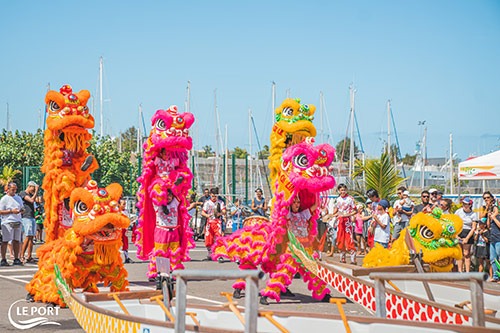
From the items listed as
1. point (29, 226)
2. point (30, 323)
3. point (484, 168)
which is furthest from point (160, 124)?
point (484, 168)

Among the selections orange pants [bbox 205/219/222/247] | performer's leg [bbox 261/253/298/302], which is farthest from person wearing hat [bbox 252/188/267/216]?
performer's leg [bbox 261/253/298/302]

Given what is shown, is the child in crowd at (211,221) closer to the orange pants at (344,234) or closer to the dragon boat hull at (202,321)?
the orange pants at (344,234)

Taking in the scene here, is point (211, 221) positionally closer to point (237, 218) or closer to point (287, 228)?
point (237, 218)

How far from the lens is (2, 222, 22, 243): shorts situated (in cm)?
1559

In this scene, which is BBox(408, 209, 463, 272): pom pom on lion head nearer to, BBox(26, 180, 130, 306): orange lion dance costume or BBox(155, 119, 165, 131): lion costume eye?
BBox(26, 180, 130, 306): orange lion dance costume

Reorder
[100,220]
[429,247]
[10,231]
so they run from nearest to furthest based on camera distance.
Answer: [100,220]
[429,247]
[10,231]

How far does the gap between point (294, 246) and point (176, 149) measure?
2621 millimetres

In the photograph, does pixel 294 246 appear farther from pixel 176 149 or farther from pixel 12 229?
pixel 12 229

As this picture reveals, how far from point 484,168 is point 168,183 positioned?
29.3 feet

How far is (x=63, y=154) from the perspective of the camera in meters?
11.4

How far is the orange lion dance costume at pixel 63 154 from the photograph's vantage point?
11.2m

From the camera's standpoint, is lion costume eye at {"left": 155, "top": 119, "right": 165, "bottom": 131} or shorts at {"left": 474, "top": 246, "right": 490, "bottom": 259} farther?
shorts at {"left": 474, "top": 246, "right": 490, "bottom": 259}

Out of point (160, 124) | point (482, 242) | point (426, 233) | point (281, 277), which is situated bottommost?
point (281, 277)

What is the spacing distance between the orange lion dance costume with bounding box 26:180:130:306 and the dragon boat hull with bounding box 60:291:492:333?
183cm
